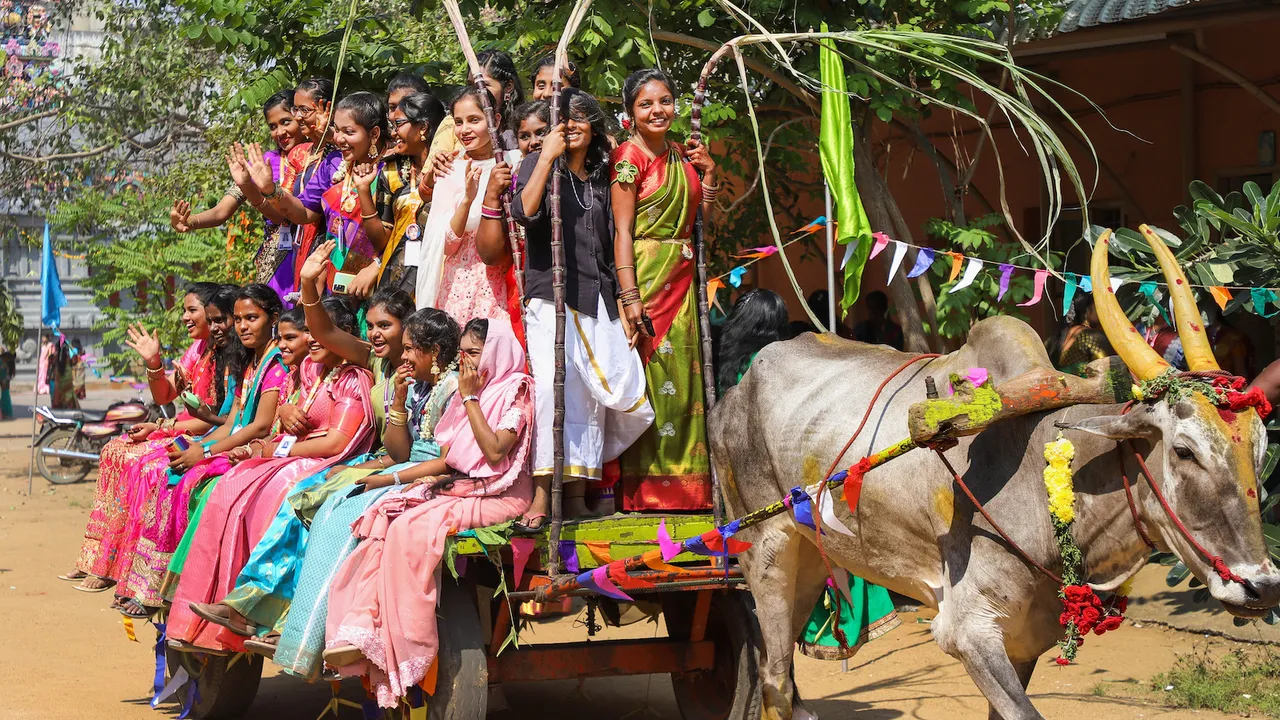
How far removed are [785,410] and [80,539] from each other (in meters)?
9.35

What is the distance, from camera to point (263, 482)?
579 cm

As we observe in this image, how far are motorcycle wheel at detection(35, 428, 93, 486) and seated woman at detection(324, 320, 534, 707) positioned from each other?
40.2 feet

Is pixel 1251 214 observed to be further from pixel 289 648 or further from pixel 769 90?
pixel 289 648

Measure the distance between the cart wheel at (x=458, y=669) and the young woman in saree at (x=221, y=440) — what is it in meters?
1.67

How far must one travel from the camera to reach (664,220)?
5.20 metres

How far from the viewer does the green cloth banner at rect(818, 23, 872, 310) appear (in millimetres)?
4414

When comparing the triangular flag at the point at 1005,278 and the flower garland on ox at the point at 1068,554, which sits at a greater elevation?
the triangular flag at the point at 1005,278

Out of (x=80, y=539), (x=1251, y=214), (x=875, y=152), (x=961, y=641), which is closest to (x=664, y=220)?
(x=961, y=641)

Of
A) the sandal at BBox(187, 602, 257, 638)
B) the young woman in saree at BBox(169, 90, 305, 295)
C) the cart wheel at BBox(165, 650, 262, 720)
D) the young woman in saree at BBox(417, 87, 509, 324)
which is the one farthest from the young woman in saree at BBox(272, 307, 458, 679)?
the young woman in saree at BBox(169, 90, 305, 295)

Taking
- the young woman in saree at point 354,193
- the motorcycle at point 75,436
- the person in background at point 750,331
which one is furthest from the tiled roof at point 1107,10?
the motorcycle at point 75,436

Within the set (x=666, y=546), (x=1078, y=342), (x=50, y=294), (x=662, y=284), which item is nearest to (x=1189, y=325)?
(x=666, y=546)

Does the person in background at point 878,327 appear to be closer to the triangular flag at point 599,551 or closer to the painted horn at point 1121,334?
the triangular flag at point 599,551

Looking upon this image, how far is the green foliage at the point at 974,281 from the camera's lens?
8.09m

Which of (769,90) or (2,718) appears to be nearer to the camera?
(2,718)
